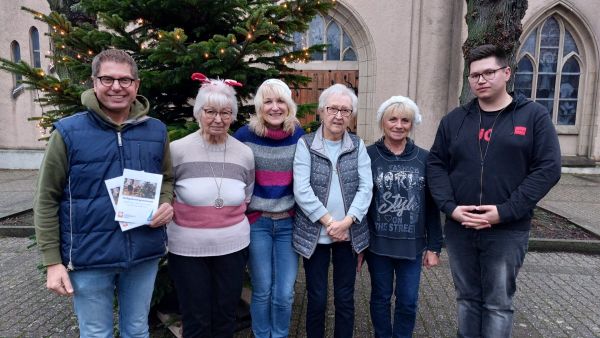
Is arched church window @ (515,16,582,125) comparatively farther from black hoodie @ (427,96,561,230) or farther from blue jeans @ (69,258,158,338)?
blue jeans @ (69,258,158,338)

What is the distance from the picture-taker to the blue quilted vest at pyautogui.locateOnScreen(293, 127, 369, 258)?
2.72 metres

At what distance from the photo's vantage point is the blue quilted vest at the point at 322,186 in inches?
107

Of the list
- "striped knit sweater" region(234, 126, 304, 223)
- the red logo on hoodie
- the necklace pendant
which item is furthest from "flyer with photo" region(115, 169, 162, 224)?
the red logo on hoodie

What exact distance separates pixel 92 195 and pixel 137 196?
218 mm

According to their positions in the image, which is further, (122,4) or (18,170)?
(18,170)

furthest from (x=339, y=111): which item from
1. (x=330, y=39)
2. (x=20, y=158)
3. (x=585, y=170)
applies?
(x=20, y=158)

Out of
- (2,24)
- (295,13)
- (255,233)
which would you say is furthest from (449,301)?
(2,24)

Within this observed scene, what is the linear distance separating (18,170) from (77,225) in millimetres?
11523

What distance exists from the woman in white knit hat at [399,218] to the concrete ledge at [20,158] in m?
11.6

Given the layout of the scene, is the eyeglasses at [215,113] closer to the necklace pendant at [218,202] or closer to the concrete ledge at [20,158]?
the necklace pendant at [218,202]

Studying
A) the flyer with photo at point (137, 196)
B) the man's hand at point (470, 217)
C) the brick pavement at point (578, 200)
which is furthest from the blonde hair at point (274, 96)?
the brick pavement at point (578, 200)

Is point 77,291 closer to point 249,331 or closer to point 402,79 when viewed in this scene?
point 249,331

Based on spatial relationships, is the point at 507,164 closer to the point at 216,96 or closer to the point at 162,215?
the point at 216,96

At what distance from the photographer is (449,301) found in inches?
164
